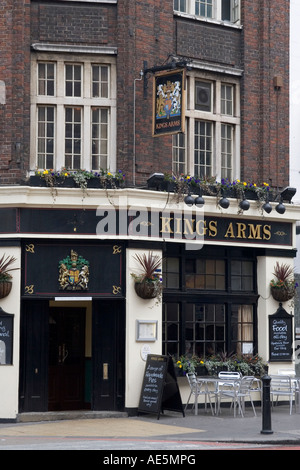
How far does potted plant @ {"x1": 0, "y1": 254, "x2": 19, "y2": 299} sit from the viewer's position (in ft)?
61.1

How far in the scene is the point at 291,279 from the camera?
22.0 m

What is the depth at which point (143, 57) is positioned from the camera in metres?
20.0

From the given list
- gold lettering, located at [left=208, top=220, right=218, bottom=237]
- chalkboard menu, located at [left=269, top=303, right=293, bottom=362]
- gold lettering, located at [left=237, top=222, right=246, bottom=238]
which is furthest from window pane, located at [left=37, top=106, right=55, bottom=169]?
chalkboard menu, located at [left=269, top=303, right=293, bottom=362]

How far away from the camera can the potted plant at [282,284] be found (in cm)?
2159

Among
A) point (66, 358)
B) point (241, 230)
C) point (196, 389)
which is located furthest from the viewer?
point (241, 230)

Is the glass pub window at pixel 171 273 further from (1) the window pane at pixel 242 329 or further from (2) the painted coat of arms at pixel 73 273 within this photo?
(2) the painted coat of arms at pixel 73 273

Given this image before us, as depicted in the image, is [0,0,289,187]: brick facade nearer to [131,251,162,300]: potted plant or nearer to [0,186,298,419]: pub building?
[0,186,298,419]: pub building

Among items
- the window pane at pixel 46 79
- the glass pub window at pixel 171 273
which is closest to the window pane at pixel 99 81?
the window pane at pixel 46 79

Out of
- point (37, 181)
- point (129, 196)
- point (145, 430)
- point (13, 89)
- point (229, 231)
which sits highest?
point (13, 89)

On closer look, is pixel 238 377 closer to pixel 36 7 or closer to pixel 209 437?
pixel 209 437

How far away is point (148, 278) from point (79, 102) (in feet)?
13.6

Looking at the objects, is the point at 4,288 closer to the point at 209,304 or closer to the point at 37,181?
the point at 37,181

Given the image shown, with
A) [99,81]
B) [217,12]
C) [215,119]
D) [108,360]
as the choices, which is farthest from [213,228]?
[217,12]

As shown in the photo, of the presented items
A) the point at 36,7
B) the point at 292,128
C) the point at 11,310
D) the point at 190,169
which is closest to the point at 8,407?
the point at 11,310
